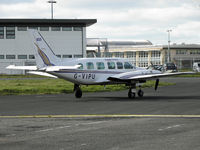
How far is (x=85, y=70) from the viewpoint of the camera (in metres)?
26.9

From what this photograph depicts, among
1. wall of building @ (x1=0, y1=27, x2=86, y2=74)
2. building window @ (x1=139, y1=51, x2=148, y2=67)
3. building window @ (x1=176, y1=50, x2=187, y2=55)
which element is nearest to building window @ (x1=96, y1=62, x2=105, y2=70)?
wall of building @ (x1=0, y1=27, x2=86, y2=74)

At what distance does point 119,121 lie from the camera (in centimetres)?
1581

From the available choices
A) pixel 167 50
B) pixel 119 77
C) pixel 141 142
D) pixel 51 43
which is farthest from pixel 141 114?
pixel 167 50

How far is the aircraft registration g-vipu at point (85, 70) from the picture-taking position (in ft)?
86.2

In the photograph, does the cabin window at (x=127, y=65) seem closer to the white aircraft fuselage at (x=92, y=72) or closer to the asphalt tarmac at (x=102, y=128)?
the white aircraft fuselage at (x=92, y=72)

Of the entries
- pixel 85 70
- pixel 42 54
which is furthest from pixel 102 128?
pixel 42 54

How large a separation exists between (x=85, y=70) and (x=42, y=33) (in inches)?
1906

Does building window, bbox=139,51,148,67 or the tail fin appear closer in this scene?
the tail fin

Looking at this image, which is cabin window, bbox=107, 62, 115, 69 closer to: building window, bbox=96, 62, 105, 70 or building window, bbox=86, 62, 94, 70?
building window, bbox=96, 62, 105, 70

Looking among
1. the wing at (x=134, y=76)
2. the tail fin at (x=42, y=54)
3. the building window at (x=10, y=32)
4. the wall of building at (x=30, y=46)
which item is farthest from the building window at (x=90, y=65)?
the building window at (x=10, y=32)

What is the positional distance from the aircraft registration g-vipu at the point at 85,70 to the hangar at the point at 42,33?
46042 millimetres

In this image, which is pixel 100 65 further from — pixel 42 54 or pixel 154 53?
pixel 154 53

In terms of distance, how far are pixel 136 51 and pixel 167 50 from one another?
339 inches

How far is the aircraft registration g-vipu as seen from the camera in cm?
2627
